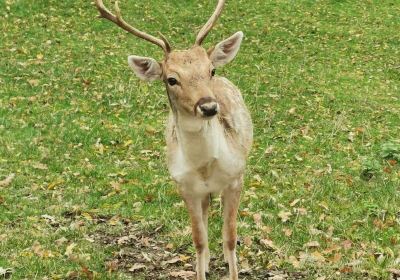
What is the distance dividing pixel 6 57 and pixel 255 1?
12778mm

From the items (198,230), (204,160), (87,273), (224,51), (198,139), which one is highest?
(224,51)

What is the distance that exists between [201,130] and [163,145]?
6.41 meters

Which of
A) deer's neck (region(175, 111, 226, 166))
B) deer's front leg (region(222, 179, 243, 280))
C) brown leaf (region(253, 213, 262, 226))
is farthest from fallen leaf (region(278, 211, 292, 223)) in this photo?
deer's neck (region(175, 111, 226, 166))

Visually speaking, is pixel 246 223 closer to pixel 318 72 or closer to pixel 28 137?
pixel 28 137

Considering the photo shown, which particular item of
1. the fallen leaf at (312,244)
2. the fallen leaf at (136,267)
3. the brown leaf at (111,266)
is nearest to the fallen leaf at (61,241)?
the brown leaf at (111,266)

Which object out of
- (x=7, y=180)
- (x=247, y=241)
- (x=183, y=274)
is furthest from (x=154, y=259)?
(x=7, y=180)

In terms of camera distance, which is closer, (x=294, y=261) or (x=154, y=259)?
(x=294, y=261)

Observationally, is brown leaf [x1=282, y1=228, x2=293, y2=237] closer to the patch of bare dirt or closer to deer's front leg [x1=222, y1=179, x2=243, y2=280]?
the patch of bare dirt

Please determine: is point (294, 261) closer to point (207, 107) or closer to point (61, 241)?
point (207, 107)

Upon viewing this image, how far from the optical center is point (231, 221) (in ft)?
24.1

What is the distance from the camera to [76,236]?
876cm

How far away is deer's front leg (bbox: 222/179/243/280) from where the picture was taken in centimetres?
724

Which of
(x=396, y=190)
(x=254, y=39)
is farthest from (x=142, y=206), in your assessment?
(x=254, y=39)

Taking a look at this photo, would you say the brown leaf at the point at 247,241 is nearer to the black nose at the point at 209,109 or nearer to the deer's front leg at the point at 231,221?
the deer's front leg at the point at 231,221
